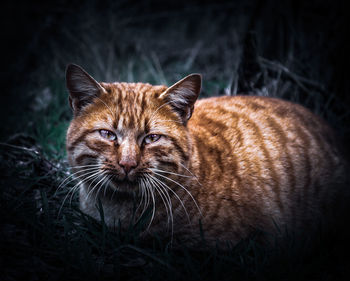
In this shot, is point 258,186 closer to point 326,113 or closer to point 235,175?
point 235,175

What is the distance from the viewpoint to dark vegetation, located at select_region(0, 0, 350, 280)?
166cm

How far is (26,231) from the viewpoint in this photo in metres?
1.83

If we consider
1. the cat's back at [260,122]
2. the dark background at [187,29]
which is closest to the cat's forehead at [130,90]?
the cat's back at [260,122]

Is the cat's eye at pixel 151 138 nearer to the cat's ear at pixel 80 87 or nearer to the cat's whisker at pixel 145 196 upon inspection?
the cat's whisker at pixel 145 196

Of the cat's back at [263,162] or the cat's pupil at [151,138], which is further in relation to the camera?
the cat's back at [263,162]

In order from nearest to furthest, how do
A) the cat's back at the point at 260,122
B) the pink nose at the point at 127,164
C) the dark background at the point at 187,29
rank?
1. the pink nose at the point at 127,164
2. the cat's back at the point at 260,122
3. the dark background at the point at 187,29

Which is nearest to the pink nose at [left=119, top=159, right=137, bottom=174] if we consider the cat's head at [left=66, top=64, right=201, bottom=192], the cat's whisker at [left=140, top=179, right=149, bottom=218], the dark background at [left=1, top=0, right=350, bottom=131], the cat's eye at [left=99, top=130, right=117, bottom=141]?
the cat's head at [left=66, top=64, right=201, bottom=192]

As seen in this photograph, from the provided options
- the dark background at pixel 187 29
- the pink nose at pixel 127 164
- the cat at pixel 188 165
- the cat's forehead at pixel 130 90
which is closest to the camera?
the pink nose at pixel 127 164

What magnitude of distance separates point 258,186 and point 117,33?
13.9 ft

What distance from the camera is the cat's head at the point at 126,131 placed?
1675mm

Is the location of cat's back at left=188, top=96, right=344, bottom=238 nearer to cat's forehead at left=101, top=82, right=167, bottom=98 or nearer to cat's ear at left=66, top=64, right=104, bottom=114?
cat's forehead at left=101, top=82, right=167, bottom=98

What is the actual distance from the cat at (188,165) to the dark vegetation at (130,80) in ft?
0.53

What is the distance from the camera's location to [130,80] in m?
4.14

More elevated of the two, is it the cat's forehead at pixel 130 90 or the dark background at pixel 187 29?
the dark background at pixel 187 29
